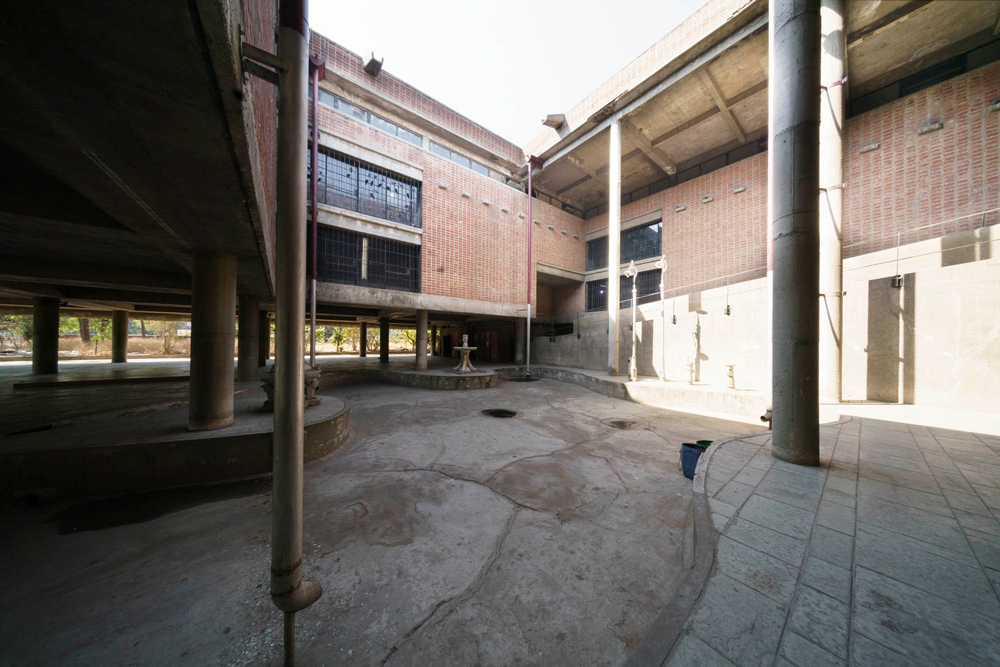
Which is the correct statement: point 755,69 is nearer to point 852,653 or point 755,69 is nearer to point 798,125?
point 798,125

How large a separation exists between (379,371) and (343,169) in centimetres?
803

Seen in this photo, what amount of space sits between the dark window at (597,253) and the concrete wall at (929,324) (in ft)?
37.6

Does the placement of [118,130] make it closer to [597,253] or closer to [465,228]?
[465,228]

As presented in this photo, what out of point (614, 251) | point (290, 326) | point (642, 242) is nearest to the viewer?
point (290, 326)

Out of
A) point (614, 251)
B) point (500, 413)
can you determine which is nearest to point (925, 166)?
point (614, 251)

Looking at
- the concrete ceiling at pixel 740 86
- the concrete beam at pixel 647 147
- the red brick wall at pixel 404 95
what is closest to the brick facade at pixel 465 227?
the red brick wall at pixel 404 95

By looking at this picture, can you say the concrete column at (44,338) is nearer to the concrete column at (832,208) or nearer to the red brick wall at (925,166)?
the concrete column at (832,208)

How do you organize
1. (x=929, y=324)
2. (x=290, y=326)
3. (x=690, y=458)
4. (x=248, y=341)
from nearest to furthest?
1. (x=290, y=326)
2. (x=690, y=458)
3. (x=929, y=324)
4. (x=248, y=341)

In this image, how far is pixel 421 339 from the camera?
1381cm

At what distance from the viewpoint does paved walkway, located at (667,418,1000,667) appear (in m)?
1.49

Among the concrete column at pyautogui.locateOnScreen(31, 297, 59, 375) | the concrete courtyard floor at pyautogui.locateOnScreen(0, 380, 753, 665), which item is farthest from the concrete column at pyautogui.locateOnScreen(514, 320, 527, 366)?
the concrete column at pyautogui.locateOnScreen(31, 297, 59, 375)

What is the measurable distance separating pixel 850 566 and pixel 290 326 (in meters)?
3.68

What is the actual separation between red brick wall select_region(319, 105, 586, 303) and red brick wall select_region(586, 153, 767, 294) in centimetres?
679

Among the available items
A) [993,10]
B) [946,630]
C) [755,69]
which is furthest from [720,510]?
[993,10]
